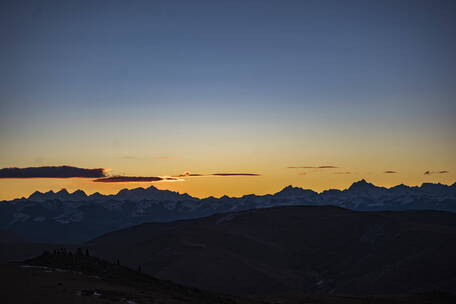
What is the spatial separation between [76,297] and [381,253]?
13272cm

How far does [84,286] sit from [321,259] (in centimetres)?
13543

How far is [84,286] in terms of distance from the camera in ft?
137

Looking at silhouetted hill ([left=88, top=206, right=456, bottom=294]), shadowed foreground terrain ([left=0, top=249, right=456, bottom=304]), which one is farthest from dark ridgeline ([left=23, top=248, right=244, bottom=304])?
silhouetted hill ([left=88, top=206, right=456, bottom=294])

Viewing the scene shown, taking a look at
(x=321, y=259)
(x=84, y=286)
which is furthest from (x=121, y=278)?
(x=321, y=259)

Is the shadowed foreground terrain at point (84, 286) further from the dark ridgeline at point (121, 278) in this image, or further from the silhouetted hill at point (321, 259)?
the silhouetted hill at point (321, 259)

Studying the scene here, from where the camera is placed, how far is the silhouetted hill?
12788 centimetres

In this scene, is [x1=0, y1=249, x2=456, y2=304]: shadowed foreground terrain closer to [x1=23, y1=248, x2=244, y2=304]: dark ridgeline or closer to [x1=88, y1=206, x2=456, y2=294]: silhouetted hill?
[x1=23, y1=248, x2=244, y2=304]: dark ridgeline

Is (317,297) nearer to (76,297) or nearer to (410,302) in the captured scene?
(410,302)

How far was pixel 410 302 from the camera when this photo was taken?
230 feet

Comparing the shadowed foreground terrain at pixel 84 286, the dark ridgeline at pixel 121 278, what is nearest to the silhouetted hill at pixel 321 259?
the shadowed foreground terrain at pixel 84 286

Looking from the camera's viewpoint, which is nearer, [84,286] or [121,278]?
[84,286]

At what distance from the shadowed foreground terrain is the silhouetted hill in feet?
219

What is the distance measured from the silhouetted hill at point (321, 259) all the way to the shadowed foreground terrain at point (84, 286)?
219 ft

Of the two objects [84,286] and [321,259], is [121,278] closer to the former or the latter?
[84,286]
